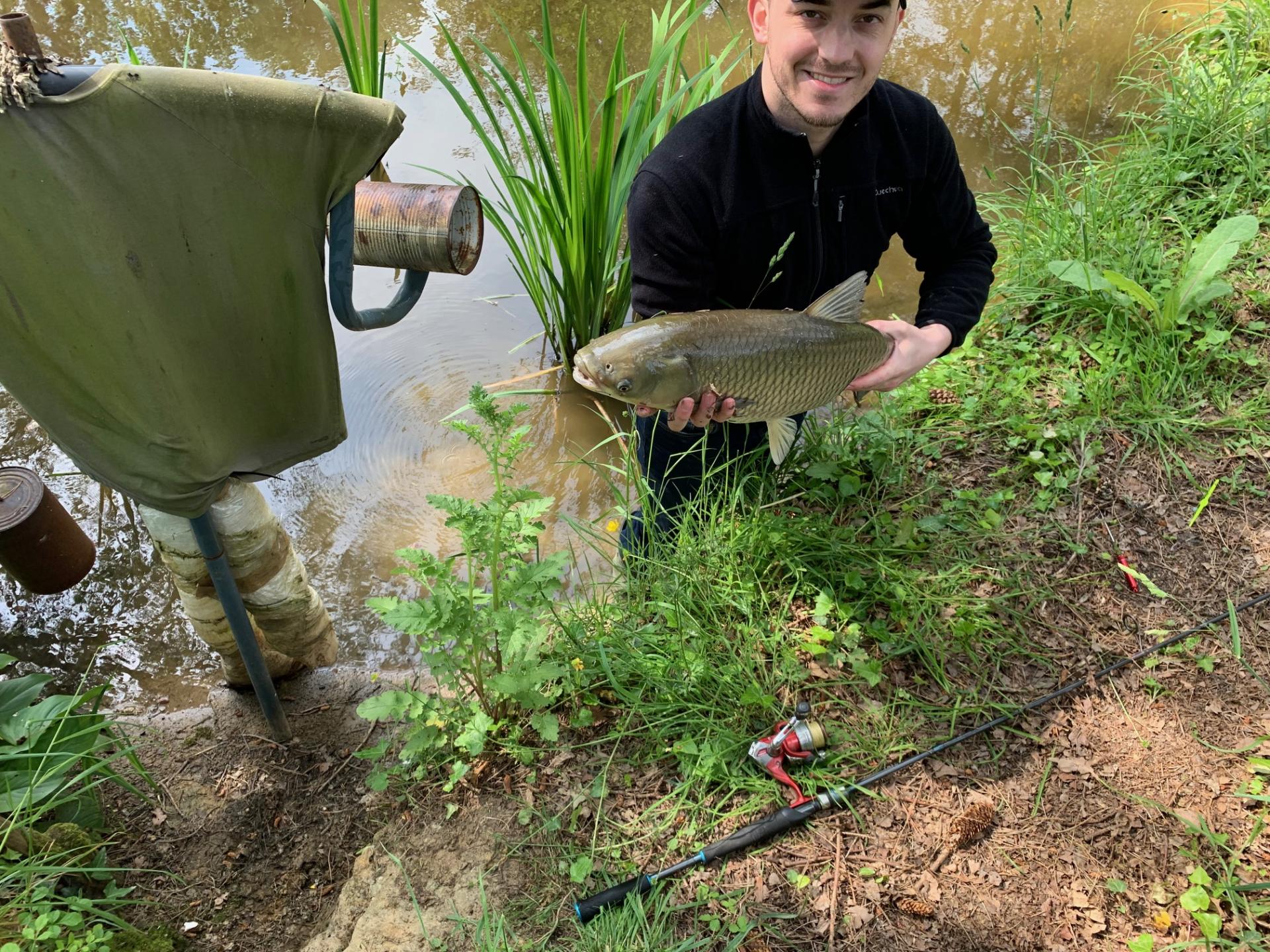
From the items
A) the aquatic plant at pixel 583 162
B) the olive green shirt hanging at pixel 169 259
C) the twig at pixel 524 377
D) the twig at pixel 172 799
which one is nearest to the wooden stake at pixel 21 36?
the olive green shirt hanging at pixel 169 259

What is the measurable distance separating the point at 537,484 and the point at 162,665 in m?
1.68

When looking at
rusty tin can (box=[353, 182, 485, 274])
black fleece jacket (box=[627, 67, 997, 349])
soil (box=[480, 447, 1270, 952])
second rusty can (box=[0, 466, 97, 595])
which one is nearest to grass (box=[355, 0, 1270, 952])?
soil (box=[480, 447, 1270, 952])

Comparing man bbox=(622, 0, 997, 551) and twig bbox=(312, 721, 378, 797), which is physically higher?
man bbox=(622, 0, 997, 551)

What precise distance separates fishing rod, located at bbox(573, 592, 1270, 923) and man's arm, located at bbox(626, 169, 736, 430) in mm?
849

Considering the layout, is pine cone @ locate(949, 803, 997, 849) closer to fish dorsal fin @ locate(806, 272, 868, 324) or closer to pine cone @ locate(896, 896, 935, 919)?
pine cone @ locate(896, 896, 935, 919)

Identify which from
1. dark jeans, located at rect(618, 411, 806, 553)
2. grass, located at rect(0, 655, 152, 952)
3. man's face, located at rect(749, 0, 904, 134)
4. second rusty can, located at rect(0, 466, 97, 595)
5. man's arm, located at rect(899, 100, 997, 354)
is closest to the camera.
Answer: grass, located at rect(0, 655, 152, 952)

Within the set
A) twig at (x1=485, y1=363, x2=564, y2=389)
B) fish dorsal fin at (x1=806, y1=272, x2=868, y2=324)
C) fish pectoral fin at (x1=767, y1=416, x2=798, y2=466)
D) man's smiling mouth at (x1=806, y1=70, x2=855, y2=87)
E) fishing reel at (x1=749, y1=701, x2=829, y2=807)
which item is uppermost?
man's smiling mouth at (x1=806, y1=70, x2=855, y2=87)

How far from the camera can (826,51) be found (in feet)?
6.18

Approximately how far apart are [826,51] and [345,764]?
7.85ft

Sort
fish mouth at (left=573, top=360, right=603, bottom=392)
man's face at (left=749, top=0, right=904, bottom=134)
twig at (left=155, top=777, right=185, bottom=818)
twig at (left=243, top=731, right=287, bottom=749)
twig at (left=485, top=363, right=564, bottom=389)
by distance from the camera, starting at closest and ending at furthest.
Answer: man's face at (left=749, top=0, right=904, bottom=134), fish mouth at (left=573, top=360, right=603, bottom=392), twig at (left=155, top=777, right=185, bottom=818), twig at (left=243, top=731, right=287, bottom=749), twig at (left=485, top=363, right=564, bottom=389)

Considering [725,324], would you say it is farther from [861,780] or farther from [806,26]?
[861,780]

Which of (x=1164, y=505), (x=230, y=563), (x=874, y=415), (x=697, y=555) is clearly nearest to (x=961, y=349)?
(x=874, y=415)

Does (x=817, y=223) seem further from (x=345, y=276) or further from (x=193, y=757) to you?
(x=193, y=757)

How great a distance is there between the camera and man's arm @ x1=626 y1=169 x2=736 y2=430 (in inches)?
82.6
